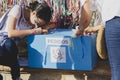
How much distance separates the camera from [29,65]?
14.4 feet

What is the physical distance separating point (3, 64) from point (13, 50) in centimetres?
24

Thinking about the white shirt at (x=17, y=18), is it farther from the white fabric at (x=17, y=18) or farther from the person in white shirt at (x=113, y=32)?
the person in white shirt at (x=113, y=32)

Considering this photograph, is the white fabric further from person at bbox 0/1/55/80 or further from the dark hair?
the dark hair

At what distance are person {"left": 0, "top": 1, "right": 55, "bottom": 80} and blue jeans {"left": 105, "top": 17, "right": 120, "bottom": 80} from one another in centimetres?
128

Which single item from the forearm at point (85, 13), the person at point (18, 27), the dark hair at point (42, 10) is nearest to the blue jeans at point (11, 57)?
the person at point (18, 27)

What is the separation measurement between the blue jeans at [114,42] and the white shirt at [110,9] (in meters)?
0.04

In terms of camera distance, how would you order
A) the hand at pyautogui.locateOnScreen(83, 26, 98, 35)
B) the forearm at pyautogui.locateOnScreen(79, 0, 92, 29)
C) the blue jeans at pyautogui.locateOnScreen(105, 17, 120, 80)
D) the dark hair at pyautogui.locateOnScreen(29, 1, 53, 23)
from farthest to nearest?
the dark hair at pyautogui.locateOnScreen(29, 1, 53, 23) < the hand at pyautogui.locateOnScreen(83, 26, 98, 35) < the forearm at pyautogui.locateOnScreen(79, 0, 92, 29) < the blue jeans at pyautogui.locateOnScreen(105, 17, 120, 80)

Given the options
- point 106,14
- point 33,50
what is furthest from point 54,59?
point 106,14

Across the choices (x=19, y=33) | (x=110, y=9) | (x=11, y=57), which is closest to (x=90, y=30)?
(x=110, y=9)

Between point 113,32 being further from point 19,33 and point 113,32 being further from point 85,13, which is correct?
point 19,33

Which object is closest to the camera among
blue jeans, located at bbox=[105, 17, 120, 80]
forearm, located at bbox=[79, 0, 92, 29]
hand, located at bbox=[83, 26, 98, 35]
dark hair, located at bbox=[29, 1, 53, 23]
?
blue jeans, located at bbox=[105, 17, 120, 80]

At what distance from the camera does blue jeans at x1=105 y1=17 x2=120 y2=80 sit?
296 cm

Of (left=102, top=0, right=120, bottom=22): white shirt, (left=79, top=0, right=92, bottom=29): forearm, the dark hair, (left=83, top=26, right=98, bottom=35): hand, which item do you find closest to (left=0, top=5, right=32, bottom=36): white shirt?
the dark hair

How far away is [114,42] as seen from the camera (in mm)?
2969
